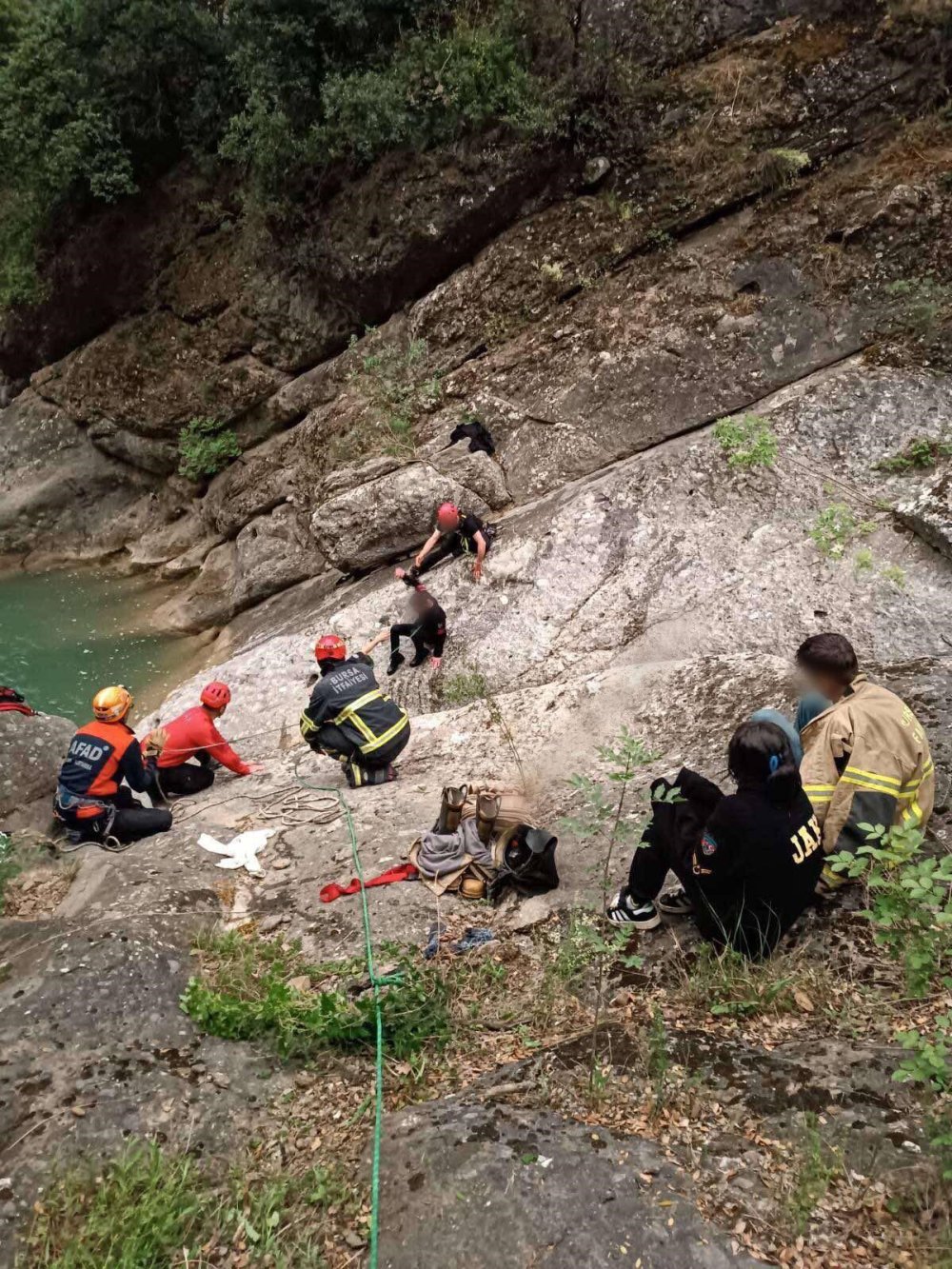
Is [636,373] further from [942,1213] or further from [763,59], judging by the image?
[942,1213]

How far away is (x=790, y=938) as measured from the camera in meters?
3.97

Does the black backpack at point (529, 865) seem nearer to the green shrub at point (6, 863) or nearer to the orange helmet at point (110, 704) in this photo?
the green shrub at point (6, 863)

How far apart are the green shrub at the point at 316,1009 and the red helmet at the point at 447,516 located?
6.60 meters

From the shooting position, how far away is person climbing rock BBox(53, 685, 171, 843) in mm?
6543

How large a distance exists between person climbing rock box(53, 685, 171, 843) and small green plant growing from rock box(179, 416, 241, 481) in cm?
1018

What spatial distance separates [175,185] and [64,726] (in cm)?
1273

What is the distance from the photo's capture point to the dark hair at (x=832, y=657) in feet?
13.7

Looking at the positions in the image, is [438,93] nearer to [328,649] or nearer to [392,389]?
[392,389]

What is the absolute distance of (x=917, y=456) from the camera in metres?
8.95

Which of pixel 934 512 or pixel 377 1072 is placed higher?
pixel 377 1072

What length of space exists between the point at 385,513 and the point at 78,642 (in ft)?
21.7

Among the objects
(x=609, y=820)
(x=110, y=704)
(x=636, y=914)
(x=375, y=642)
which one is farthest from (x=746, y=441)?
(x=110, y=704)

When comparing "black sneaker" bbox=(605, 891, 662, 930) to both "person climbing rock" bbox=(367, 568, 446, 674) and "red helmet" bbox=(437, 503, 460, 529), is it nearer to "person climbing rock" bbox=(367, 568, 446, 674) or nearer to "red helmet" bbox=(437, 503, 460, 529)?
"person climbing rock" bbox=(367, 568, 446, 674)

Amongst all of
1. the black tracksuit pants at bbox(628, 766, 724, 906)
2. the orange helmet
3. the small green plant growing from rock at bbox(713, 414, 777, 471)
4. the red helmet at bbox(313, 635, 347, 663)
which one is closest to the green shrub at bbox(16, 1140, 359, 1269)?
the black tracksuit pants at bbox(628, 766, 724, 906)
